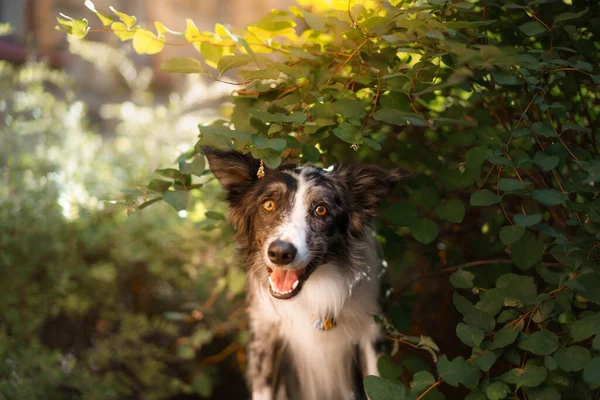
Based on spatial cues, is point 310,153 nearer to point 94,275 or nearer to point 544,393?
point 544,393

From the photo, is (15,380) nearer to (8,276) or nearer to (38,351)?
(38,351)

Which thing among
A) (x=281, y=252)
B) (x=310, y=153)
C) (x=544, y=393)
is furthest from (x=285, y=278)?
(x=544, y=393)

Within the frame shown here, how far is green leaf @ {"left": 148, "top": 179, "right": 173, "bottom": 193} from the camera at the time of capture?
2.17m

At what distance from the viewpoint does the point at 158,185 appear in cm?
219

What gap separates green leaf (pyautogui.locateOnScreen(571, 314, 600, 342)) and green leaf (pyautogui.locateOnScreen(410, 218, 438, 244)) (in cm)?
68

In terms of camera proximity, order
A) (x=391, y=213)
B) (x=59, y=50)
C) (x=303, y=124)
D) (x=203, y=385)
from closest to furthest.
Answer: (x=303, y=124) → (x=391, y=213) → (x=203, y=385) → (x=59, y=50)

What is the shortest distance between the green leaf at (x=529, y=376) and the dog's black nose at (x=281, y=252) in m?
0.85

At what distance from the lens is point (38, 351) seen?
3047mm

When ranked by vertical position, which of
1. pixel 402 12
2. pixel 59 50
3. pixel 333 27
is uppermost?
pixel 402 12

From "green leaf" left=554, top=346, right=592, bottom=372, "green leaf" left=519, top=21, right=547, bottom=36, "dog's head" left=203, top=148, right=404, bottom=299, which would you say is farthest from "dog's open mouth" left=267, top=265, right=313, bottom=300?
"green leaf" left=519, top=21, right=547, bottom=36

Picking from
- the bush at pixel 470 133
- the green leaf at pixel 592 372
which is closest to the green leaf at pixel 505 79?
the bush at pixel 470 133

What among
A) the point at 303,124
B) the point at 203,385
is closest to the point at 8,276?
the point at 203,385

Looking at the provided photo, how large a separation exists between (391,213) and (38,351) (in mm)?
2156

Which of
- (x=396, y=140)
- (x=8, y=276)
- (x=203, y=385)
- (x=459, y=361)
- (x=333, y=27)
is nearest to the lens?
(x=459, y=361)
